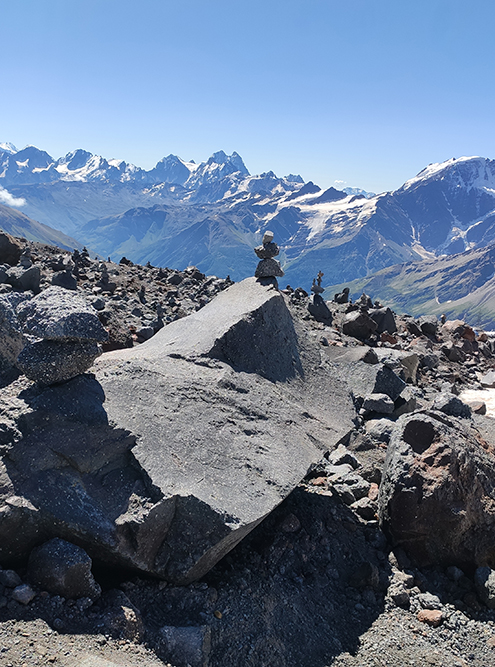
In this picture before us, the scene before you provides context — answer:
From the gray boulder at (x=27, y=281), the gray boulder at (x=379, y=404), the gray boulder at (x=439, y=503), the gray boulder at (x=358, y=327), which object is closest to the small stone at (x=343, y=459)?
the gray boulder at (x=439, y=503)

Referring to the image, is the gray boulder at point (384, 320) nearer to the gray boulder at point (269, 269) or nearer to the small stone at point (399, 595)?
the gray boulder at point (269, 269)

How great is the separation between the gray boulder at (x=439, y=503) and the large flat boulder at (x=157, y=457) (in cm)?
154

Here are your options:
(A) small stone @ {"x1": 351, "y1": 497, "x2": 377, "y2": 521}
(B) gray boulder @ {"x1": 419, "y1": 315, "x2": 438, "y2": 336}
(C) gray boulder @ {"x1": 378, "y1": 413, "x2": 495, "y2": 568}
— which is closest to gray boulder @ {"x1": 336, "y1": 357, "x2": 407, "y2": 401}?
(A) small stone @ {"x1": 351, "y1": 497, "x2": 377, "y2": 521}

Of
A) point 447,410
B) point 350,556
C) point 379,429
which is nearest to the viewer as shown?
point 350,556

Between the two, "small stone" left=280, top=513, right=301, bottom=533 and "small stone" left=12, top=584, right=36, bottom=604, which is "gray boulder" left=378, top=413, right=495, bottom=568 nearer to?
"small stone" left=280, top=513, right=301, bottom=533

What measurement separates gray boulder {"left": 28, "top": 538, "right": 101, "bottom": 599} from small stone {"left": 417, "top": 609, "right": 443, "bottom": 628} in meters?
5.14

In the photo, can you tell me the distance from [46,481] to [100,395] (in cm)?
159

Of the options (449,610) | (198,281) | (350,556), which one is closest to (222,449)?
(350,556)

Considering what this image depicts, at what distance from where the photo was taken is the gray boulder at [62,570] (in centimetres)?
575

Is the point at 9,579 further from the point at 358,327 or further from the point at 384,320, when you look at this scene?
the point at 384,320

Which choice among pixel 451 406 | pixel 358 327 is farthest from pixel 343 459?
pixel 358 327

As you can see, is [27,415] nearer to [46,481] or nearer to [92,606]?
[46,481]

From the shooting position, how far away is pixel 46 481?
6270 mm

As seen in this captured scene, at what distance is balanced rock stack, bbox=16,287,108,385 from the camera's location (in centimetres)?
690
